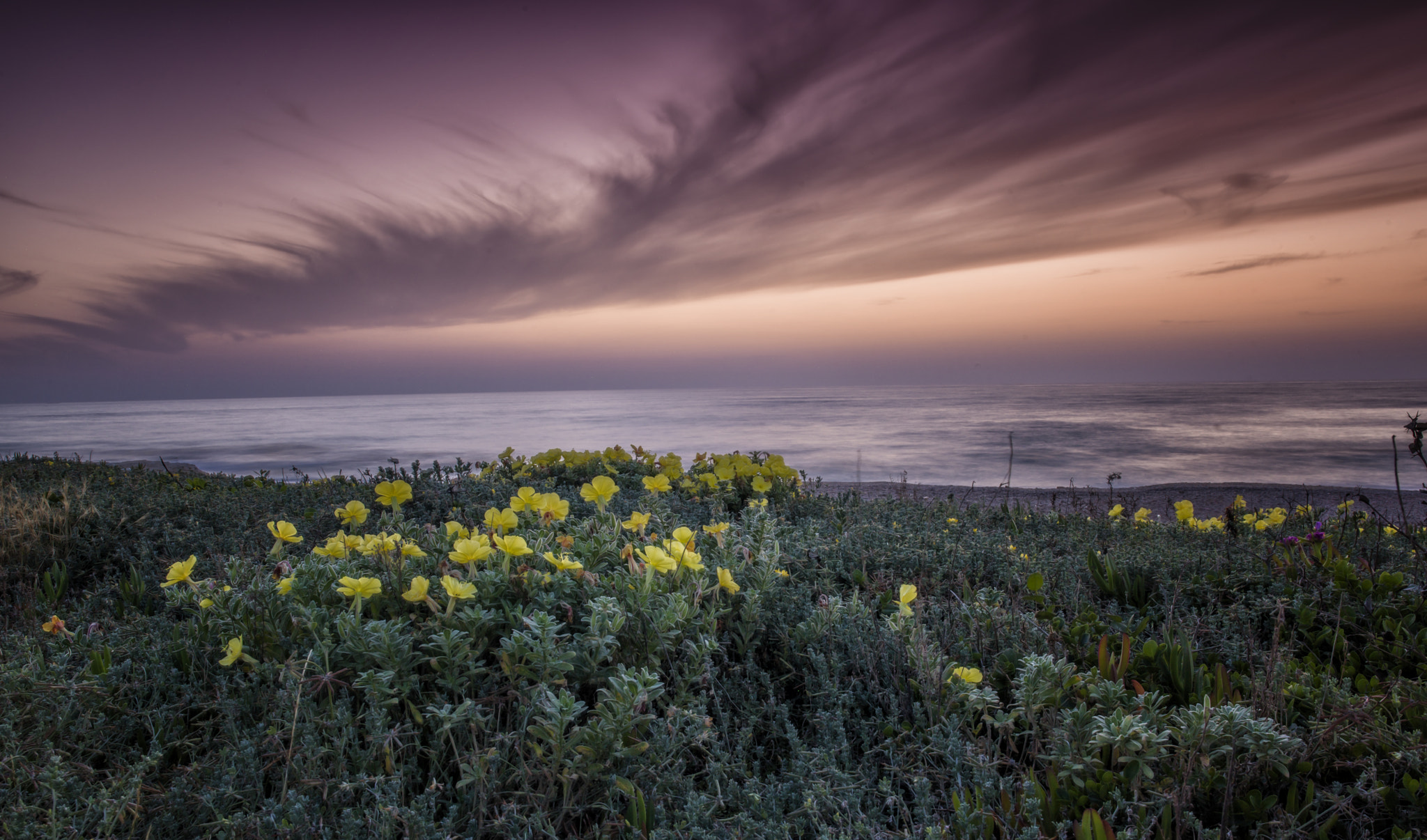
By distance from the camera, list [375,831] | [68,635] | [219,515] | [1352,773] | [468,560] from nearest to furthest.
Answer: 1. [375,831]
2. [1352,773]
3. [468,560]
4. [68,635]
5. [219,515]

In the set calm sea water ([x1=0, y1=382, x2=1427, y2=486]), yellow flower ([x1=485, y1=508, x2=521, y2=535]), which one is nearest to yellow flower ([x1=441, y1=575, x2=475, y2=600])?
yellow flower ([x1=485, y1=508, x2=521, y2=535])

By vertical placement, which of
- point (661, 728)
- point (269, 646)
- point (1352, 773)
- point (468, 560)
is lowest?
point (1352, 773)

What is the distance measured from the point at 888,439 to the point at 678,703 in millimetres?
31170

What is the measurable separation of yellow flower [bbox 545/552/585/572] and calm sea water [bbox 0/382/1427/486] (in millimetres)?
8208

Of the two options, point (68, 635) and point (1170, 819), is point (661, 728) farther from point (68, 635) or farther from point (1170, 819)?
point (68, 635)

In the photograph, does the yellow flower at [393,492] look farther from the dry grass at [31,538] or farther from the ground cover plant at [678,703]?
the dry grass at [31,538]

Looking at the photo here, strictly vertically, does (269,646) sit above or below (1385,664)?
above

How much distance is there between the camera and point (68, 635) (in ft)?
8.47

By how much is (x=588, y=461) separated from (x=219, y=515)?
3.37m

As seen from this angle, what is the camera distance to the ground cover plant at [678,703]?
1.81 meters

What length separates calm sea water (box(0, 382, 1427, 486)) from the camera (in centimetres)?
2144

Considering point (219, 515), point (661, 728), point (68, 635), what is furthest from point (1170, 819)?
point (219, 515)

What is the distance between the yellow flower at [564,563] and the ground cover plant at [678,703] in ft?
0.08

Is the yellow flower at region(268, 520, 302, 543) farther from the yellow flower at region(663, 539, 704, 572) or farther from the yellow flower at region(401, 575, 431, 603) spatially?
the yellow flower at region(663, 539, 704, 572)
